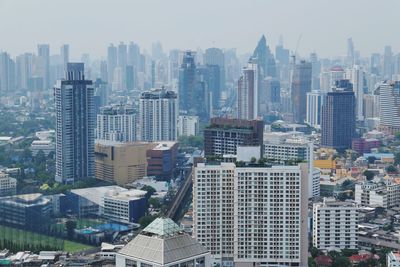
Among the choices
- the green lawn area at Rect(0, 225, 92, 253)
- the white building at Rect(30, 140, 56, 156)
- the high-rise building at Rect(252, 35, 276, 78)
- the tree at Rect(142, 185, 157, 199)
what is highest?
the high-rise building at Rect(252, 35, 276, 78)

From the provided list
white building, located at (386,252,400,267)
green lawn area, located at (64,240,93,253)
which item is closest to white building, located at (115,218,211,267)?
white building, located at (386,252,400,267)

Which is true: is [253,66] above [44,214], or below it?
above

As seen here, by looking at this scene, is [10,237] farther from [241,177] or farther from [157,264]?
[157,264]

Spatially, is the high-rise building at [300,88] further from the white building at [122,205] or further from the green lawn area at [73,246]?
the green lawn area at [73,246]

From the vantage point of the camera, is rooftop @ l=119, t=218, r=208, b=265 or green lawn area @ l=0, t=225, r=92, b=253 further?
green lawn area @ l=0, t=225, r=92, b=253

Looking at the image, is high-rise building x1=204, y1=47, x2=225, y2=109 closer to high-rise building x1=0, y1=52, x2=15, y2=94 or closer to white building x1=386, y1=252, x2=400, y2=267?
high-rise building x1=0, y1=52, x2=15, y2=94

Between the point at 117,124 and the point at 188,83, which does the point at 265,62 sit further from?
the point at 117,124

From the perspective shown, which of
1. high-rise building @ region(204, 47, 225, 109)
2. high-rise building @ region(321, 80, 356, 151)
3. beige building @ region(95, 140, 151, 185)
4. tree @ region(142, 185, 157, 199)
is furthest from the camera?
high-rise building @ region(204, 47, 225, 109)

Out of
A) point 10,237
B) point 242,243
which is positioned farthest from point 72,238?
point 242,243
